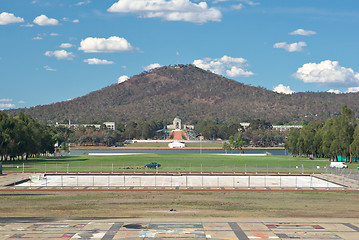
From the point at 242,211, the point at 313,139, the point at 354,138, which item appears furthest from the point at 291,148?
the point at 242,211

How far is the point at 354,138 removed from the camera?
116 meters

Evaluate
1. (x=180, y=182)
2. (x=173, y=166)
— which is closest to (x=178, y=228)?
(x=180, y=182)

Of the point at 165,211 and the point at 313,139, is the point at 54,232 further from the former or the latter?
the point at 313,139

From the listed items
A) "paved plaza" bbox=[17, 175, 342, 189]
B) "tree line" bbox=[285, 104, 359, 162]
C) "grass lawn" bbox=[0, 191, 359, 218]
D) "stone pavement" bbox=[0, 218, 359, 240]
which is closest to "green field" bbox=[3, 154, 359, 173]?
"tree line" bbox=[285, 104, 359, 162]

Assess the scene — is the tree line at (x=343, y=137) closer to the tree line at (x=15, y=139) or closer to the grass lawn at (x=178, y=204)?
the grass lawn at (x=178, y=204)

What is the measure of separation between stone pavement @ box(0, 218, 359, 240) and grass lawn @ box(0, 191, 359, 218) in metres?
2.91

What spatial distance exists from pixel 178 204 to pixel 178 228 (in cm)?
1232

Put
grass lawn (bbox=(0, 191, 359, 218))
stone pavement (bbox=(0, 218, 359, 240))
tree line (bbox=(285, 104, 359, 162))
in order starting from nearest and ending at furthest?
1. stone pavement (bbox=(0, 218, 359, 240))
2. grass lawn (bbox=(0, 191, 359, 218))
3. tree line (bbox=(285, 104, 359, 162))

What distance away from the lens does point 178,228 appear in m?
33.2

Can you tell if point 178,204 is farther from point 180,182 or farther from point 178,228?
point 180,182

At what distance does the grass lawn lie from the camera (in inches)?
1582

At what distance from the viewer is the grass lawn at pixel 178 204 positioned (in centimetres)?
4019

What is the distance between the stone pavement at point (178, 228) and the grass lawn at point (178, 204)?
2914 mm

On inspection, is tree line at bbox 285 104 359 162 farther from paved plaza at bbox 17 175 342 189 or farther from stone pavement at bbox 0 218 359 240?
stone pavement at bbox 0 218 359 240
